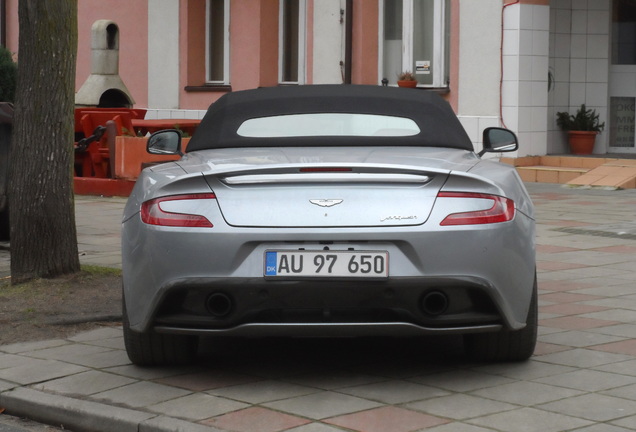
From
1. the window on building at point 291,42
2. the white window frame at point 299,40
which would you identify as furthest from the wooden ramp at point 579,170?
the window on building at point 291,42

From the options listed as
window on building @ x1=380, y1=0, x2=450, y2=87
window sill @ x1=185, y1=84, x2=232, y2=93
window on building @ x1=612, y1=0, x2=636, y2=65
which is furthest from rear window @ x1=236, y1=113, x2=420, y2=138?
window sill @ x1=185, y1=84, x2=232, y2=93

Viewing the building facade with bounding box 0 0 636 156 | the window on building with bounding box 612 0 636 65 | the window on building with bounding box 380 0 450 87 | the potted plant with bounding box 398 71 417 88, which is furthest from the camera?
the window on building with bounding box 612 0 636 65

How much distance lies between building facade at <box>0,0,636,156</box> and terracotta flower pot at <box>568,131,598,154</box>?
9.2 inches

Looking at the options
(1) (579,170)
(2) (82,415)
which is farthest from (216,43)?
(2) (82,415)

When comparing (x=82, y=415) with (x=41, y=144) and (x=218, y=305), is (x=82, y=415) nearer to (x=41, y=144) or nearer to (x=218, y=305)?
(x=218, y=305)

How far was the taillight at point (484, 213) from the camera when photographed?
521 cm

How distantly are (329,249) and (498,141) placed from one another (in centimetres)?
194

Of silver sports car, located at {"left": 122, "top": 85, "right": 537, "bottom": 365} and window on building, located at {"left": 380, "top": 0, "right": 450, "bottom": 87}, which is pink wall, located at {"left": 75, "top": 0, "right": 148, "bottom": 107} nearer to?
window on building, located at {"left": 380, "top": 0, "right": 450, "bottom": 87}

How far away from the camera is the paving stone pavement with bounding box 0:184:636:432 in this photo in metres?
4.82

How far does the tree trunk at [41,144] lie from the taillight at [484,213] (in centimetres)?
362

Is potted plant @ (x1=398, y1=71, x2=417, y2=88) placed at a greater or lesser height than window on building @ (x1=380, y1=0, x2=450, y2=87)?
lesser

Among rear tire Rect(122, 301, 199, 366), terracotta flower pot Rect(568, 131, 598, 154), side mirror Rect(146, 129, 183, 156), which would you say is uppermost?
side mirror Rect(146, 129, 183, 156)

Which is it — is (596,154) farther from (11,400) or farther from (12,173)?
(11,400)

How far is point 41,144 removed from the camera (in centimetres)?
802
